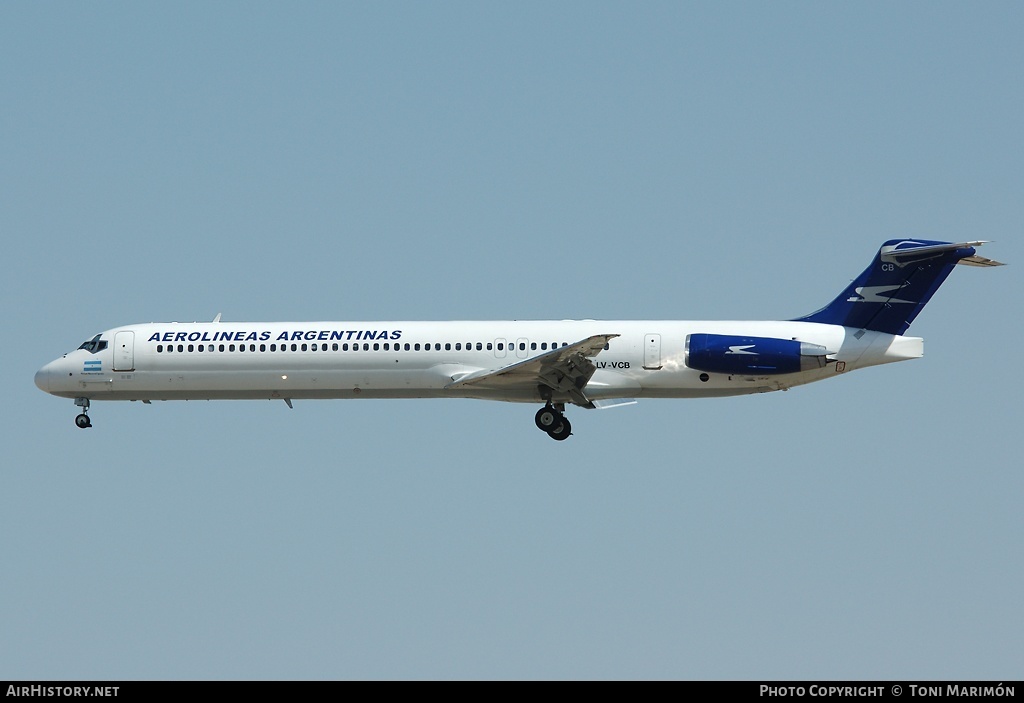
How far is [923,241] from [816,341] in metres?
3.52

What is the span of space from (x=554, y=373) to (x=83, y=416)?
12.4 meters

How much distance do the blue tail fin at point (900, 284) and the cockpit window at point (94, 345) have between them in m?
18.6

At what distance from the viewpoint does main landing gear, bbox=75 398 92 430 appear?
37375 millimetres

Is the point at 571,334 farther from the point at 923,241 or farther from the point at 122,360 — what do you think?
the point at 122,360

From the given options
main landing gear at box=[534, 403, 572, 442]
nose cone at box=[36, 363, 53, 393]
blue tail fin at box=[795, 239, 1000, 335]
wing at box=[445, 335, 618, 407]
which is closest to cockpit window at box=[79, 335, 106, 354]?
nose cone at box=[36, 363, 53, 393]

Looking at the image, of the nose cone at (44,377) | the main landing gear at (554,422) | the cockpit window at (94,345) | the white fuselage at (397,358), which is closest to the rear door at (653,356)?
the white fuselage at (397,358)

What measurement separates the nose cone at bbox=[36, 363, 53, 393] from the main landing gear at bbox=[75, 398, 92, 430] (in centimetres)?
87

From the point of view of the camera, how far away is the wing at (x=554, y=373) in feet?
110

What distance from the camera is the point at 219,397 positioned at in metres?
36.8

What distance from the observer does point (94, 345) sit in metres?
37.7

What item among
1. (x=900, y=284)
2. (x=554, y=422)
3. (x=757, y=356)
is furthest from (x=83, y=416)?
(x=900, y=284)

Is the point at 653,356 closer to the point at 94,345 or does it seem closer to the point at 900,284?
the point at 900,284
